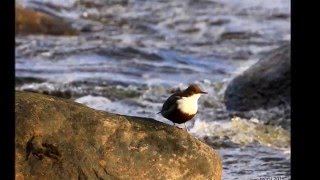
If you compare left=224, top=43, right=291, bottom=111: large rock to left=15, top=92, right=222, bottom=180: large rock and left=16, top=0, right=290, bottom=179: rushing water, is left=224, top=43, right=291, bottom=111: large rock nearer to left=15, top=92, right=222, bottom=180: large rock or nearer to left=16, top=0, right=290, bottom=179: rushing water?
left=16, top=0, right=290, bottom=179: rushing water

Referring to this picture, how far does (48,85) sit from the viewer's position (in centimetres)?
940

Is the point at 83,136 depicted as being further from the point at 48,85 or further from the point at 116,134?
the point at 48,85

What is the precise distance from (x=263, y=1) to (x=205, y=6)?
140 centimetres

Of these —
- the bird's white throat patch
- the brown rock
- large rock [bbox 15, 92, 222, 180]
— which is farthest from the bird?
the brown rock

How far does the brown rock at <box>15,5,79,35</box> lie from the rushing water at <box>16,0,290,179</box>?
23 centimetres

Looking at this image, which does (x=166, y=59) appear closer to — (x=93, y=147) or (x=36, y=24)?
(x=36, y=24)

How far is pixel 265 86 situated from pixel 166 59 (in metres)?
3.83

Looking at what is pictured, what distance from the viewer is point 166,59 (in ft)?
37.5

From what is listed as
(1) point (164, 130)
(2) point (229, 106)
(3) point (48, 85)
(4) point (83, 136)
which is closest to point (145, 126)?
(1) point (164, 130)

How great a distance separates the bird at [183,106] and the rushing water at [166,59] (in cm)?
144

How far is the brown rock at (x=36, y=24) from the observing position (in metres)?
12.7

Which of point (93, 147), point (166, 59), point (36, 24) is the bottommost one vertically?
point (93, 147)

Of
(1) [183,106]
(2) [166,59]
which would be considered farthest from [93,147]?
(2) [166,59]

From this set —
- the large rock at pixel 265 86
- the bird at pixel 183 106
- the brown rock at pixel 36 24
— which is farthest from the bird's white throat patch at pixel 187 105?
the brown rock at pixel 36 24
